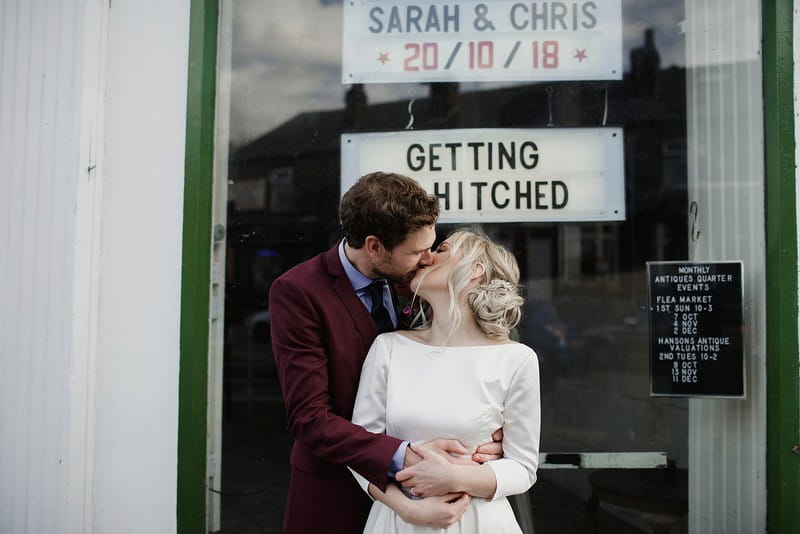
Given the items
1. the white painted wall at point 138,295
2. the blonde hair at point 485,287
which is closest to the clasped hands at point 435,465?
the blonde hair at point 485,287

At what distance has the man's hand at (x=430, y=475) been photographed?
180 centimetres

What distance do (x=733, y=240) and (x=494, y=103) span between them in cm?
125

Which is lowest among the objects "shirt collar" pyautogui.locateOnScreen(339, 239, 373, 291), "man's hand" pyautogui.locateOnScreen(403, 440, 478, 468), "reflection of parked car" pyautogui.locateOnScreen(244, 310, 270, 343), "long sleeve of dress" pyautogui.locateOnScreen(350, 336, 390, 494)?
"man's hand" pyautogui.locateOnScreen(403, 440, 478, 468)

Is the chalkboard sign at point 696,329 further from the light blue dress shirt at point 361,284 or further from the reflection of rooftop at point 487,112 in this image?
the light blue dress shirt at point 361,284

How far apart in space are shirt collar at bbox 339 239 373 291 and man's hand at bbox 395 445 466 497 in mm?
581

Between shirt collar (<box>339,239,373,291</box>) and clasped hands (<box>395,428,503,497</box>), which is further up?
shirt collar (<box>339,239,373,291</box>)

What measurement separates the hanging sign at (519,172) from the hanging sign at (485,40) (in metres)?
0.29

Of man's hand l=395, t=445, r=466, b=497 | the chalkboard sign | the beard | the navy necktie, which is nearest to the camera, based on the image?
man's hand l=395, t=445, r=466, b=497

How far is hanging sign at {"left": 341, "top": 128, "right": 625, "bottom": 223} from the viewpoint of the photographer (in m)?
3.04

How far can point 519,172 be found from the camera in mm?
3057

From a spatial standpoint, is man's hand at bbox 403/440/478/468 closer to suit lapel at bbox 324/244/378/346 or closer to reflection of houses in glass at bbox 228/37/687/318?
suit lapel at bbox 324/244/378/346

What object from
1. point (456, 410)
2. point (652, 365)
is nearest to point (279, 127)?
point (456, 410)

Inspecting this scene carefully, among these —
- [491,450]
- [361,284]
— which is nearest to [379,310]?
[361,284]

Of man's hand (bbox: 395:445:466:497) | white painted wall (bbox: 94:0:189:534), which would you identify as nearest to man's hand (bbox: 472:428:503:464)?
man's hand (bbox: 395:445:466:497)
